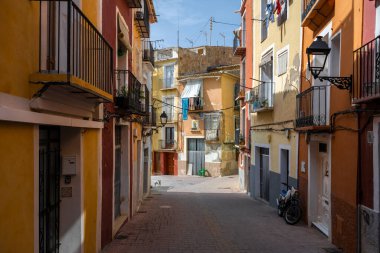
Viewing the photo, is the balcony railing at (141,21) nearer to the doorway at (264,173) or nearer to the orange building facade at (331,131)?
the orange building facade at (331,131)

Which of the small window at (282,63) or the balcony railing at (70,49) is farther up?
the small window at (282,63)

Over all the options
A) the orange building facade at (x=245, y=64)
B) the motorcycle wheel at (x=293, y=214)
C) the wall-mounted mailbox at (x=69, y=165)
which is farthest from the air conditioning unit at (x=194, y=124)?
the wall-mounted mailbox at (x=69, y=165)

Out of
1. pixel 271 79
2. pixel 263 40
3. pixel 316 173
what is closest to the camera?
pixel 316 173

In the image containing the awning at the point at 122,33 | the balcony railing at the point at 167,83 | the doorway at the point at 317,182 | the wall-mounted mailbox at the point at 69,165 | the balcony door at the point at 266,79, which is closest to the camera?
the wall-mounted mailbox at the point at 69,165

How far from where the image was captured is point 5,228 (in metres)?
3.94

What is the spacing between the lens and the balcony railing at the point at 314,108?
1019 centimetres

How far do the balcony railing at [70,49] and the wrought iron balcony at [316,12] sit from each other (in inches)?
225

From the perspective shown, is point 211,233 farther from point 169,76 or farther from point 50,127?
point 169,76

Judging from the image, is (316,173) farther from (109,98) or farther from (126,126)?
(109,98)

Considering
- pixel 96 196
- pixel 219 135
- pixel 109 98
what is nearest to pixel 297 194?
pixel 96 196

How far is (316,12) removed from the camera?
10.5 metres

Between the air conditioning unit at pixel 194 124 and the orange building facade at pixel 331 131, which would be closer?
the orange building facade at pixel 331 131

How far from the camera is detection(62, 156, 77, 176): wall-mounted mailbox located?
6.61 meters

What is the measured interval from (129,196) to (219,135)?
1026 inches
